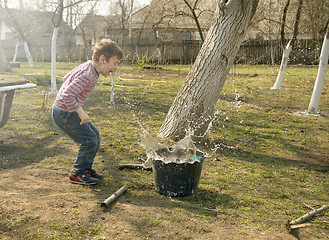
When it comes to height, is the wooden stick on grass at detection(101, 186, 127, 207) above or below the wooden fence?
below

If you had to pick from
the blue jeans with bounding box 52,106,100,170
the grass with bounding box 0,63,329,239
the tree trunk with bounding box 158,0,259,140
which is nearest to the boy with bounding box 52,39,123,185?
the blue jeans with bounding box 52,106,100,170

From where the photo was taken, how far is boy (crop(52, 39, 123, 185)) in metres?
3.60

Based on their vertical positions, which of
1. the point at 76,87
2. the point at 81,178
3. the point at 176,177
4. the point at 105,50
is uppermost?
the point at 105,50

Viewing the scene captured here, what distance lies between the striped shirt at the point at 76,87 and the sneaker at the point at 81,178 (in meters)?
0.75

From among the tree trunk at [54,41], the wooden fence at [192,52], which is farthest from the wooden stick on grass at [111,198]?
the wooden fence at [192,52]

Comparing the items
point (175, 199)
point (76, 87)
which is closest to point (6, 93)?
point (76, 87)

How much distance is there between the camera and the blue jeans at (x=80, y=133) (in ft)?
12.5

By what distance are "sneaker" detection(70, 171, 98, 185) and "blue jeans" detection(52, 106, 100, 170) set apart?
0.19 feet

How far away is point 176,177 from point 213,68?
2429 millimetres

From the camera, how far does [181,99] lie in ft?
18.6

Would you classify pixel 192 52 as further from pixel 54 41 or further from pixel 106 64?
pixel 106 64

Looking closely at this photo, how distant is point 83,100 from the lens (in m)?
3.81

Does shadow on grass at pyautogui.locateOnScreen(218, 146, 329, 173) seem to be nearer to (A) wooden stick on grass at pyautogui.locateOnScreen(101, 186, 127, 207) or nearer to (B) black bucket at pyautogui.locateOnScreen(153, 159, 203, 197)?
(B) black bucket at pyautogui.locateOnScreen(153, 159, 203, 197)

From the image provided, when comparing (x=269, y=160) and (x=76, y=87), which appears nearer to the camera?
(x=76, y=87)
